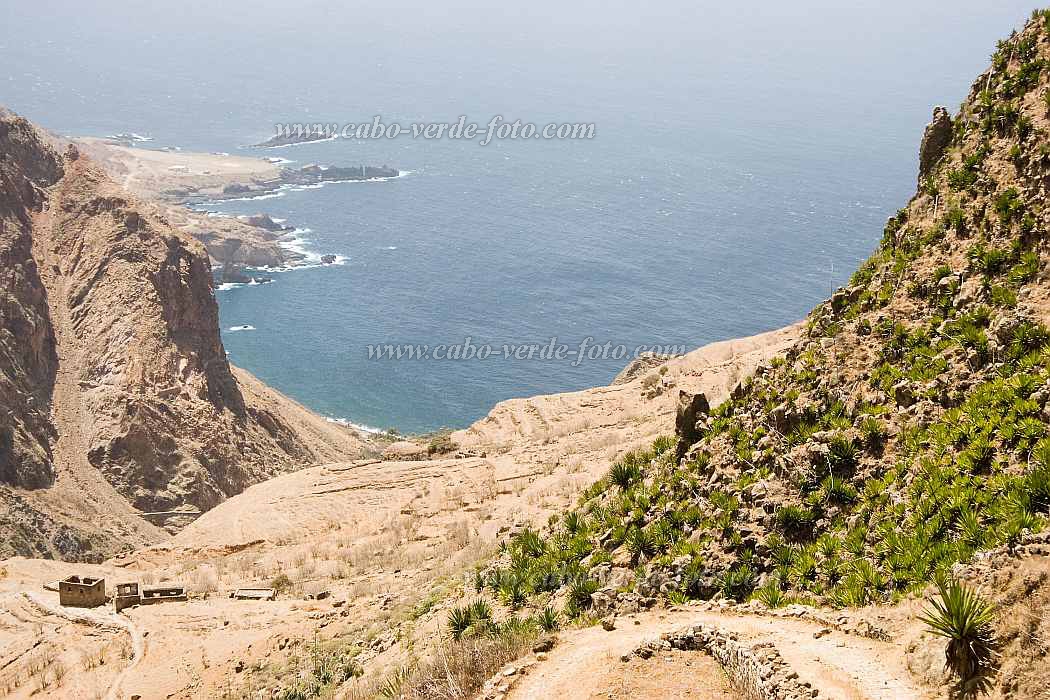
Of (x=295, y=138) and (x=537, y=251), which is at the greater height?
(x=295, y=138)

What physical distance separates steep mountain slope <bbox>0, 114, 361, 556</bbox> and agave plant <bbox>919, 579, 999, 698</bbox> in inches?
1577

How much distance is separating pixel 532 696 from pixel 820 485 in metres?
5.69

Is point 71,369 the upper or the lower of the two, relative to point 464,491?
upper

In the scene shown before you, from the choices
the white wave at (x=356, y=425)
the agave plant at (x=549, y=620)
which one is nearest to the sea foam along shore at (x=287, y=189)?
the white wave at (x=356, y=425)

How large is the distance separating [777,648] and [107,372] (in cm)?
4870

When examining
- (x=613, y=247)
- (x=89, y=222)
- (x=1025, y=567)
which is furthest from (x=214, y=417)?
(x=613, y=247)

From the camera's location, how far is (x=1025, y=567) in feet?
30.6

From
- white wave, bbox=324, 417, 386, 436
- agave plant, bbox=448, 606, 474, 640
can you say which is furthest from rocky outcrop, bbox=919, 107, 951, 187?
white wave, bbox=324, 417, 386, 436

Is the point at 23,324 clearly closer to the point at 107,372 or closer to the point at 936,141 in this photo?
the point at 107,372

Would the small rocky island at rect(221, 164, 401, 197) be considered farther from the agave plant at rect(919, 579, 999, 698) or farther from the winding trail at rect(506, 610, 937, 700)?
the agave plant at rect(919, 579, 999, 698)

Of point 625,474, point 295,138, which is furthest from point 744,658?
point 295,138

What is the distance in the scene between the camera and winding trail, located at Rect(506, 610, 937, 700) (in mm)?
9477

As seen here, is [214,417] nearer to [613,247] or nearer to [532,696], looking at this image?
[532,696]

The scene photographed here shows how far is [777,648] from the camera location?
10.7 metres
